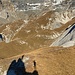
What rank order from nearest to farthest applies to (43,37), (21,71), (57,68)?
(57,68)
(21,71)
(43,37)

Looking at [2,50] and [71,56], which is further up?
[71,56]

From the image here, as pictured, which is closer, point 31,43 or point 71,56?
point 71,56

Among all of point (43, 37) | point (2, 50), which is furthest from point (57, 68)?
point (43, 37)

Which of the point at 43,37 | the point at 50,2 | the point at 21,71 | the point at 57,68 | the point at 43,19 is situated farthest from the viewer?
the point at 50,2

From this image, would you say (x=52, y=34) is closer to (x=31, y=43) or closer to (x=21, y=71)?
(x=31, y=43)

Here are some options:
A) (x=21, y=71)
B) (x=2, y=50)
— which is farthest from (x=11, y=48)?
(x=21, y=71)

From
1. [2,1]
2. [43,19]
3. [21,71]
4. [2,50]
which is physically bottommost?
[2,1]

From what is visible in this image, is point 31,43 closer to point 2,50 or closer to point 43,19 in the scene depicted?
point 2,50
